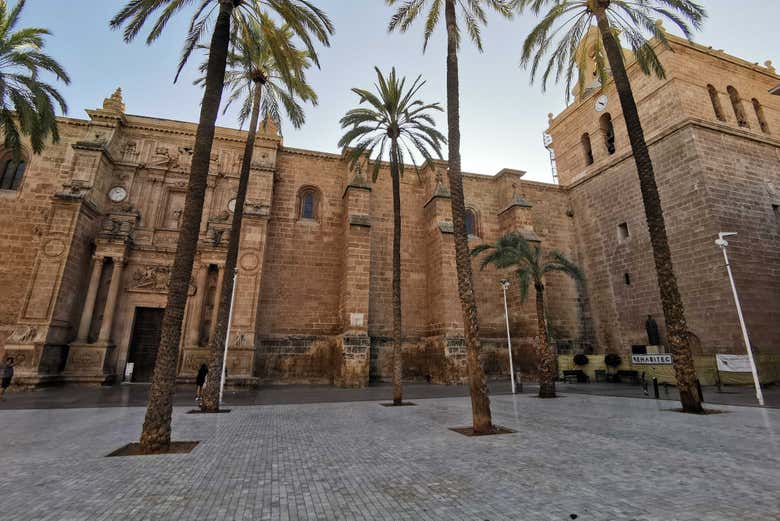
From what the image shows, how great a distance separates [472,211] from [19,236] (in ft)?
76.9

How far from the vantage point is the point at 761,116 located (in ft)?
67.4

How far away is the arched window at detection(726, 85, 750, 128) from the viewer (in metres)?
19.8

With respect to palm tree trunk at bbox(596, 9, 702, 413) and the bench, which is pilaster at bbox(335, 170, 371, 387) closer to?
palm tree trunk at bbox(596, 9, 702, 413)

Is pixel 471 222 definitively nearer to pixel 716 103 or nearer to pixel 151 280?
pixel 716 103

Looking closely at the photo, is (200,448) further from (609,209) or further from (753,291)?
(609,209)

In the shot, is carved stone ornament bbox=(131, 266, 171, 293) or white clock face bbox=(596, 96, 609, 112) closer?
carved stone ornament bbox=(131, 266, 171, 293)

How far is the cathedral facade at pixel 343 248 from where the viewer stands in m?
15.9

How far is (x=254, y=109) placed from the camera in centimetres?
1353

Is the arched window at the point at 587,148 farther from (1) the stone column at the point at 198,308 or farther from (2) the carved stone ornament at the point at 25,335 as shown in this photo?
(2) the carved stone ornament at the point at 25,335

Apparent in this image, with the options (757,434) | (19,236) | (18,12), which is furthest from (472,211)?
(19,236)

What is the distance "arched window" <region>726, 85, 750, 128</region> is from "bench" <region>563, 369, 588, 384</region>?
1619 cm

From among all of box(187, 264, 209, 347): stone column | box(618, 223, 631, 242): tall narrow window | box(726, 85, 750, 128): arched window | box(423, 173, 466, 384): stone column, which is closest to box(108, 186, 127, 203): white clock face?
box(187, 264, 209, 347): stone column

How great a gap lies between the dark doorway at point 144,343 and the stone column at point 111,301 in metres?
1.14

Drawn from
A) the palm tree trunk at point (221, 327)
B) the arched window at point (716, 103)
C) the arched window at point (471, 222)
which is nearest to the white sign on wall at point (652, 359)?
the arched window at point (471, 222)
